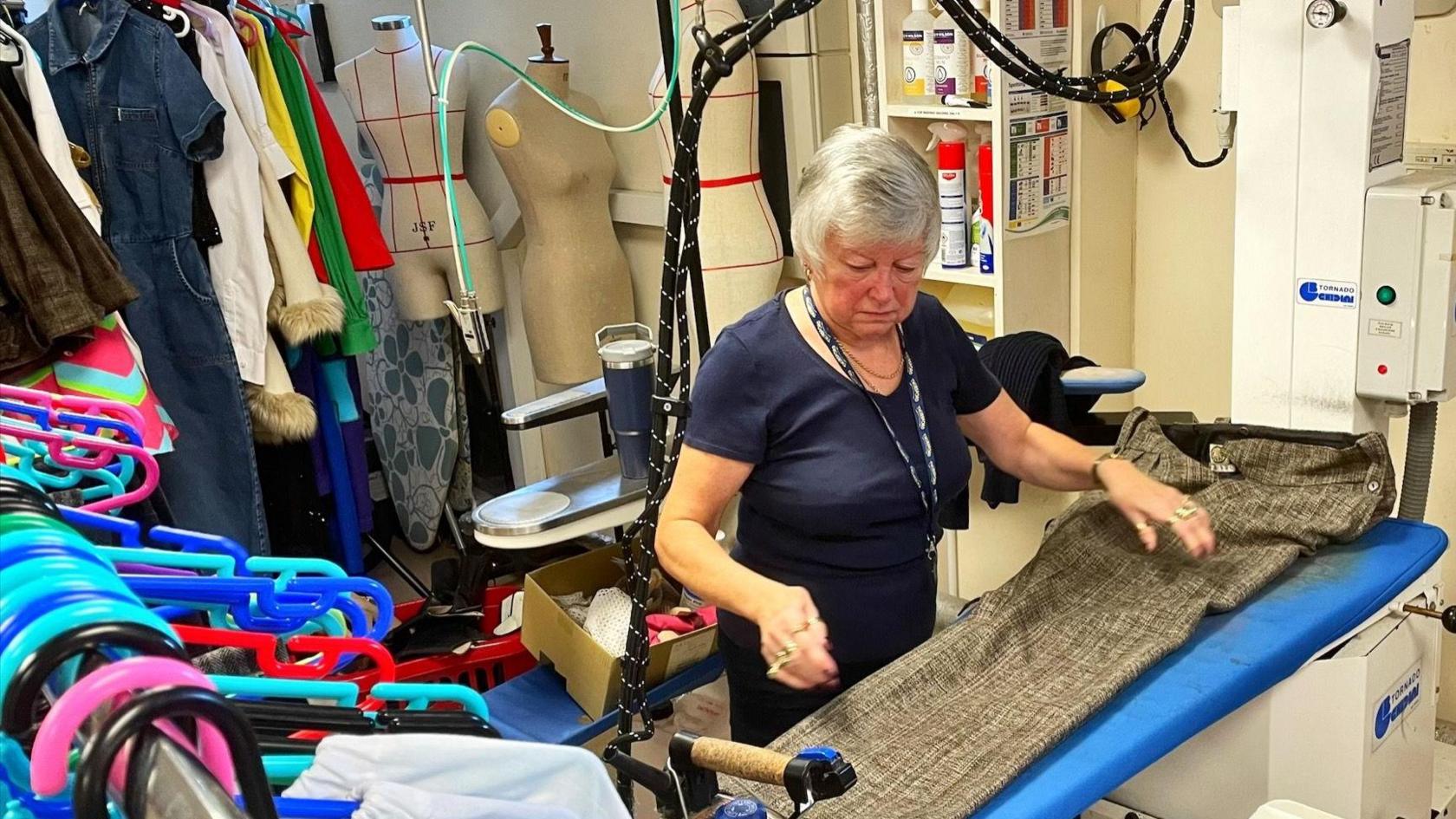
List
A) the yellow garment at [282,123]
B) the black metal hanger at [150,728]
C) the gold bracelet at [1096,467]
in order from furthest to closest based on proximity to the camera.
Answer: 1. the yellow garment at [282,123]
2. the gold bracelet at [1096,467]
3. the black metal hanger at [150,728]

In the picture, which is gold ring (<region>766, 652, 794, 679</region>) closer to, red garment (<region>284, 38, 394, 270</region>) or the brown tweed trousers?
the brown tweed trousers

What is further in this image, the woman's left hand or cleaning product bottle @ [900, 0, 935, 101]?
cleaning product bottle @ [900, 0, 935, 101]

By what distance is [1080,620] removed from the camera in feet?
5.30

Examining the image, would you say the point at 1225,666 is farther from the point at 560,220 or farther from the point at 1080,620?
the point at 560,220

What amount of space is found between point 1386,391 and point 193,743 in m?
1.59

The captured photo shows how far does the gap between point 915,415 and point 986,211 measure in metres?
1.00

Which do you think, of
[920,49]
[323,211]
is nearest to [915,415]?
[920,49]

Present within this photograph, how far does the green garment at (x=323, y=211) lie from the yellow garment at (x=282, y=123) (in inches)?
1.4

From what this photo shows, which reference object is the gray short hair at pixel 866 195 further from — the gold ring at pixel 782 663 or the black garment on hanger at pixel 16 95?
the black garment on hanger at pixel 16 95

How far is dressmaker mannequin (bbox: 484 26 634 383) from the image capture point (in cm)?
316

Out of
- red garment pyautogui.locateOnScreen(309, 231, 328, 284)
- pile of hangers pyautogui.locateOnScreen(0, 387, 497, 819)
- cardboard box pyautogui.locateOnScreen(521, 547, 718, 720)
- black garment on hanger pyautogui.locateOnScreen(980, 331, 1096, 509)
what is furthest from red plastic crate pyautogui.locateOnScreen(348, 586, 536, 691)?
pile of hangers pyautogui.locateOnScreen(0, 387, 497, 819)

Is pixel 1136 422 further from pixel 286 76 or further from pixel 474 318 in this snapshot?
pixel 286 76

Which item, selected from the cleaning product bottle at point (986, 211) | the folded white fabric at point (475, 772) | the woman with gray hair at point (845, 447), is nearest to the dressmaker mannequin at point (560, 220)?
the cleaning product bottle at point (986, 211)

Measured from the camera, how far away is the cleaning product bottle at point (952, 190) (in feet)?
8.32
